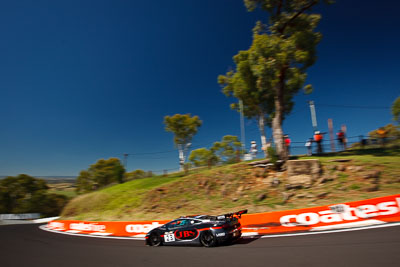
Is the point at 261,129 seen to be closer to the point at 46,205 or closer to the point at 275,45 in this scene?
the point at 275,45

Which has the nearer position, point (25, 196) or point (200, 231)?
point (200, 231)

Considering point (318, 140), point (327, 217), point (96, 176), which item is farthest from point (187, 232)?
point (96, 176)

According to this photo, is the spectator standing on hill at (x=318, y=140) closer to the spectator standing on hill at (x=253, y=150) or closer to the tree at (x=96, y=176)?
the spectator standing on hill at (x=253, y=150)

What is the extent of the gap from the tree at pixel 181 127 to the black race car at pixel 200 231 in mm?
24445

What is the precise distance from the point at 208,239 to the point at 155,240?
2976 millimetres

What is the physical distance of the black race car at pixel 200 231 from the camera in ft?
27.0

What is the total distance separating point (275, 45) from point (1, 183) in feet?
177

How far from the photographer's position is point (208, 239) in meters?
8.43

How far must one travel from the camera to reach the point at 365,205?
28.4 feet

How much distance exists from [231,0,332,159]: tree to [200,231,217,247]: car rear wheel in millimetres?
11960

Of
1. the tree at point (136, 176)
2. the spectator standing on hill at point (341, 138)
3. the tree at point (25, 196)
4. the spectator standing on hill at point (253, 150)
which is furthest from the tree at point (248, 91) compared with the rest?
the tree at point (25, 196)

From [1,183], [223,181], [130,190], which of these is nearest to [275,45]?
[223,181]

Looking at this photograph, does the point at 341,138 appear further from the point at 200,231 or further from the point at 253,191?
the point at 200,231

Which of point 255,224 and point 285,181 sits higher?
point 285,181
